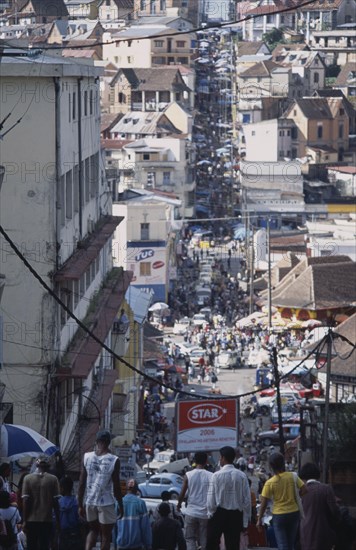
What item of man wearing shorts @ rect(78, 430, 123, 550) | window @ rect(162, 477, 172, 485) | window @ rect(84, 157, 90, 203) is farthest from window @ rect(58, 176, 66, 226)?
man wearing shorts @ rect(78, 430, 123, 550)

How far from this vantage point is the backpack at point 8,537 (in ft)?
27.0

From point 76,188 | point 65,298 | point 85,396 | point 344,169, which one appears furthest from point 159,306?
point 344,169

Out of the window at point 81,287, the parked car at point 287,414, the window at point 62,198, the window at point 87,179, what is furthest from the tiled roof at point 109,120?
the window at point 62,198

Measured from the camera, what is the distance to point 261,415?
96.3 ft

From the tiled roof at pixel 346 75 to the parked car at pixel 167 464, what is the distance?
63589 mm

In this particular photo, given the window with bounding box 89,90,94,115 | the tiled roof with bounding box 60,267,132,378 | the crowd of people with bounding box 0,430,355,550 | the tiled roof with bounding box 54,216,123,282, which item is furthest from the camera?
the window with bounding box 89,90,94,115

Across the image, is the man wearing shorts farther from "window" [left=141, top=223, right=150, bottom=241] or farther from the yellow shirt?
"window" [left=141, top=223, right=150, bottom=241]

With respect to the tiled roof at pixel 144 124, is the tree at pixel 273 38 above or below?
above

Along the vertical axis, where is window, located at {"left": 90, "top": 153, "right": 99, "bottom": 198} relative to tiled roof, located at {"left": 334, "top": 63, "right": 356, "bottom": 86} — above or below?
below

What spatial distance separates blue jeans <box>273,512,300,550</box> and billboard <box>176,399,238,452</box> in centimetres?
870

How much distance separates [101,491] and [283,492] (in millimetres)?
914

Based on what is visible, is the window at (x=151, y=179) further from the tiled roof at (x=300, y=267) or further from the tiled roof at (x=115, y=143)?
the tiled roof at (x=300, y=267)

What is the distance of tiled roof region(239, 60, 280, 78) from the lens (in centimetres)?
8344

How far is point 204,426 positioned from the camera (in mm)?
17812
